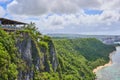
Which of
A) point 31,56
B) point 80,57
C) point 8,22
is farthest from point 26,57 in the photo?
point 80,57

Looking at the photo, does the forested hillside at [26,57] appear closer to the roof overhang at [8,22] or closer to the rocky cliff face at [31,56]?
the rocky cliff face at [31,56]

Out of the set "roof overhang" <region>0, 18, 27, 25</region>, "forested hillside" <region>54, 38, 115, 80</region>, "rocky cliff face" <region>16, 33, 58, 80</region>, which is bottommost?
"forested hillside" <region>54, 38, 115, 80</region>

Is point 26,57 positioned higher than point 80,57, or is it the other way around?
point 26,57

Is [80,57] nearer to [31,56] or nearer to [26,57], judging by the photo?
[31,56]

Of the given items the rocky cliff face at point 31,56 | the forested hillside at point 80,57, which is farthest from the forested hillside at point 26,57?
the forested hillside at point 80,57

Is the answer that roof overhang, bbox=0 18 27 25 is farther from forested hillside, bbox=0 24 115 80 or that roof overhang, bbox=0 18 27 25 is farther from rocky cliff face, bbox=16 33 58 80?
rocky cliff face, bbox=16 33 58 80

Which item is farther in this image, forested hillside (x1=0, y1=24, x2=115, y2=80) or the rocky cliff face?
the rocky cliff face

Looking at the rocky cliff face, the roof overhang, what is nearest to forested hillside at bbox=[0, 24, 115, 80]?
the rocky cliff face

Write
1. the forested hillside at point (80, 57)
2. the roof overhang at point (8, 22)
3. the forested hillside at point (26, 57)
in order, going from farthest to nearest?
the forested hillside at point (80, 57) < the roof overhang at point (8, 22) < the forested hillside at point (26, 57)

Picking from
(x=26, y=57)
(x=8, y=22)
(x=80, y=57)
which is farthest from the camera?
(x=80, y=57)

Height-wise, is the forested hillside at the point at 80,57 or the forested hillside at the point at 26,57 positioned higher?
the forested hillside at the point at 26,57
